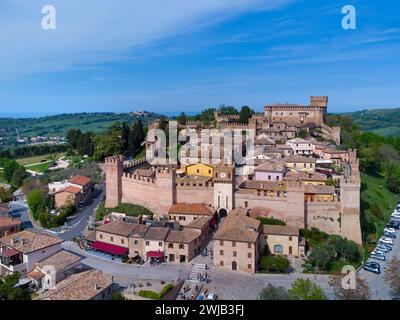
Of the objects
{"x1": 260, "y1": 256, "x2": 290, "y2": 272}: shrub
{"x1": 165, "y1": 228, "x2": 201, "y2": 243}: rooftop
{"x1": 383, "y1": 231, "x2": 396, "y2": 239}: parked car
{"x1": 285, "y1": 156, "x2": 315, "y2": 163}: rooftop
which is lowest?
{"x1": 383, "y1": 231, "x2": 396, "y2": 239}: parked car

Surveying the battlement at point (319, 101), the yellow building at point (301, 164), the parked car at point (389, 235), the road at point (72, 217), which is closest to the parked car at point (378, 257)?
the parked car at point (389, 235)

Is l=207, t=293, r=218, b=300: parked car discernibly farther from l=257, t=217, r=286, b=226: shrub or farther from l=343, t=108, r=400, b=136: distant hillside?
l=343, t=108, r=400, b=136: distant hillside

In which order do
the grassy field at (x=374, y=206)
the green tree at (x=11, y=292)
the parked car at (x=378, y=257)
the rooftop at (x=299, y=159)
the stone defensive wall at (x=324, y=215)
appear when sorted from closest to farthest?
the green tree at (x=11, y=292), the parked car at (x=378, y=257), the stone defensive wall at (x=324, y=215), the grassy field at (x=374, y=206), the rooftop at (x=299, y=159)

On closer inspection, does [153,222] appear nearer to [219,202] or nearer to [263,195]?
[219,202]

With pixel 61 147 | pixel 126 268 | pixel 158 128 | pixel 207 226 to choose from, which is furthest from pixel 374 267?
pixel 61 147

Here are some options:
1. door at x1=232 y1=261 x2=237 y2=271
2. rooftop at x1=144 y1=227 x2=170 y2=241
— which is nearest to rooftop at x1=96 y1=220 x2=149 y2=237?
rooftop at x1=144 y1=227 x2=170 y2=241

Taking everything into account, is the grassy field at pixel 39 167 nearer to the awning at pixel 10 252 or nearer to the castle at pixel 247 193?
the castle at pixel 247 193
